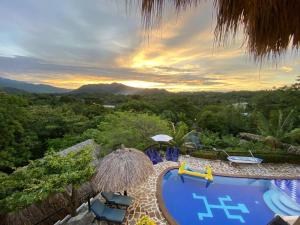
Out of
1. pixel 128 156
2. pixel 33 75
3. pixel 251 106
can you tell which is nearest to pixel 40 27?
pixel 128 156

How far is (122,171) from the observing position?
7125 mm

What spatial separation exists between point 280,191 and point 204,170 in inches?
125

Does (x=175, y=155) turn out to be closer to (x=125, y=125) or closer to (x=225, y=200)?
(x=225, y=200)

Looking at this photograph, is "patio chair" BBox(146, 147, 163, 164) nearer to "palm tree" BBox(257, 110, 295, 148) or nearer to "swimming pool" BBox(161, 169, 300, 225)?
"swimming pool" BBox(161, 169, 300, 225)

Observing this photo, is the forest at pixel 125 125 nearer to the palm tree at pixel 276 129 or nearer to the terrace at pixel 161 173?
the palm tree at pixel 276 129

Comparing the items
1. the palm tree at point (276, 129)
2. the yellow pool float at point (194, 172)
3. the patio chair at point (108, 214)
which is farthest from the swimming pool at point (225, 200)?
the palm tree at point (276, 129)

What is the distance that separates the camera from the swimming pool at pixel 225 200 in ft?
24.5

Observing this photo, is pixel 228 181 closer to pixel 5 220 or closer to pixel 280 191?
pixel 280 191

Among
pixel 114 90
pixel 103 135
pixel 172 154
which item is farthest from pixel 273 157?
pixel 114 90

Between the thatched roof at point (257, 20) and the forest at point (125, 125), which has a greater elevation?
the thatched roof at point (257, 20)

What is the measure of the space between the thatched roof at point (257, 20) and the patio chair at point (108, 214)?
19.0ft

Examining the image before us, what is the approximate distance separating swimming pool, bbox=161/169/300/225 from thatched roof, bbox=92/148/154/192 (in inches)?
55.7

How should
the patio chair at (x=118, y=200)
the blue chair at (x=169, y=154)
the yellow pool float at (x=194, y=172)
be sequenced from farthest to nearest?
the blue chair at (x=169, y=154), the yellow pool float at (x=194, y=172), the patio chair at (x=118, y=200)

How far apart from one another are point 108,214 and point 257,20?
6.28 metres
